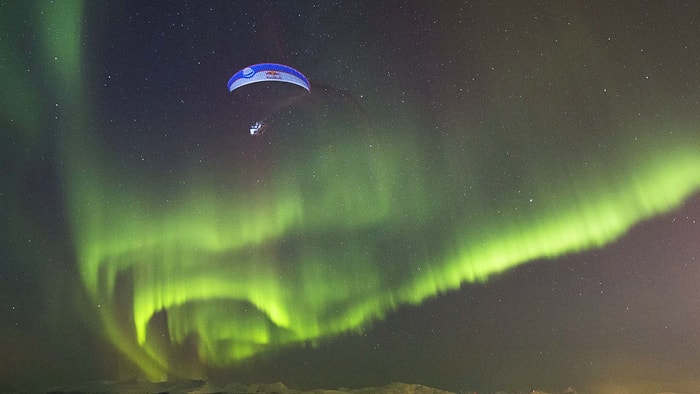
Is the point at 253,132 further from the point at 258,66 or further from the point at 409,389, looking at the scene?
the point at 409,389

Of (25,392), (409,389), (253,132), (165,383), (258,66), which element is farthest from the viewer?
(409,389)

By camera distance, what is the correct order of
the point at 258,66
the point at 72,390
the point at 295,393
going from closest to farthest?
the point at 258,66, the point at 72,390, the point at 295,393

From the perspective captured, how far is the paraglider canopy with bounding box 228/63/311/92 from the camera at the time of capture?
27.9 meters

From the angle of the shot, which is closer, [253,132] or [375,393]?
[253,132]

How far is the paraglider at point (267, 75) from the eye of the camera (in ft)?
91.6

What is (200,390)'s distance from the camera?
8475 centimetres

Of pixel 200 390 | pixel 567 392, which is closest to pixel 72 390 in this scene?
pixel 200 390

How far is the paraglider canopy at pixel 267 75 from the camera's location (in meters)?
27.9

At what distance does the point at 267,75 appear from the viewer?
27.9 meters

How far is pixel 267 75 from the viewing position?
2789cm

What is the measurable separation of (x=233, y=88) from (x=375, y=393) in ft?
354

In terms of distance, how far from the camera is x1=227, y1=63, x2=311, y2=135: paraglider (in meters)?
27.9

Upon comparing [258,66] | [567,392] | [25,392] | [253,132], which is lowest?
[567,392]

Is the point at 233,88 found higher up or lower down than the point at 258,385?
higher up
